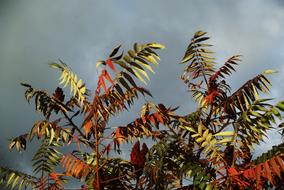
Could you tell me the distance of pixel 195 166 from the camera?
5418 mm

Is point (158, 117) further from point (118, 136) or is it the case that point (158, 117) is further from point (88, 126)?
point (88, 126)

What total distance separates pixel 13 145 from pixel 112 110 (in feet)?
5.37

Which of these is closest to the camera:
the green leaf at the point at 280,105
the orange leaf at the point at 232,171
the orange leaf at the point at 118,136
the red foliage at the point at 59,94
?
the orange leaf at the point at 232,171

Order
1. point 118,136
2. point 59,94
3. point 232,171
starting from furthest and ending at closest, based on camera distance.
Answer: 1. point 59,94
2. point 118,136
3. point 232,171

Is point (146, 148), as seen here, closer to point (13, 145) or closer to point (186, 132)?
point (186, 132)

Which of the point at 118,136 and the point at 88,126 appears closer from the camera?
the point at 118,136

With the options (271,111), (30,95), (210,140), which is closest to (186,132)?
(210,140)

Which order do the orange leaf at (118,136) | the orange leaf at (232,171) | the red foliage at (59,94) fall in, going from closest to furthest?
the orange leaf at (232,171) → the orange leaf at (118,136) → the red foliage at (59,94)

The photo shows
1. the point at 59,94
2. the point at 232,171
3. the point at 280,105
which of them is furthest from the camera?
the point at 59,94

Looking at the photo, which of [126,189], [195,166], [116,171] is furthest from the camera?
[116,171]

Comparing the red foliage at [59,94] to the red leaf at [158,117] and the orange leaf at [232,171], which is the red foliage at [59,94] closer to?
the red leaf at [158,117]

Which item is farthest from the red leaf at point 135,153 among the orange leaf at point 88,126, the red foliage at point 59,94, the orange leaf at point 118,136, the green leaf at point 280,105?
the green leaf at point 280,105

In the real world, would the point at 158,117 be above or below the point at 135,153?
above

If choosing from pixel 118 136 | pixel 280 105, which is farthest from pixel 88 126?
pixel 280 105
